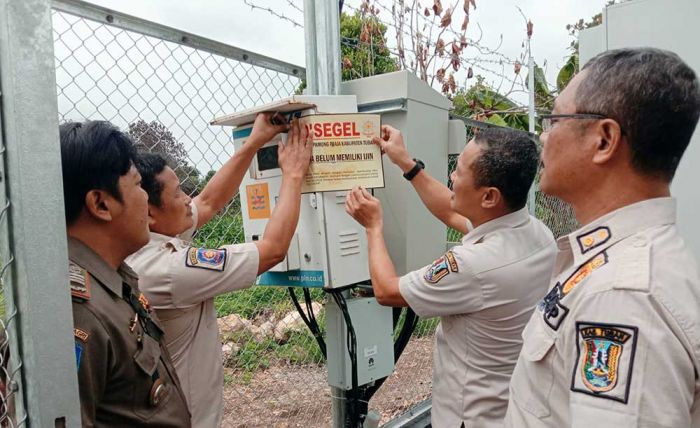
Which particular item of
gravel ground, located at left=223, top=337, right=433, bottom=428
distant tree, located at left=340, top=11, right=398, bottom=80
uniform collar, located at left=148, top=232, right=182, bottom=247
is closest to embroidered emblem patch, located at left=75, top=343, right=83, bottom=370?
uniform collar, located at left=148, top=232, right=182, bottom=247

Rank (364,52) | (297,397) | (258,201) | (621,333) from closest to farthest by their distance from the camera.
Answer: (621,333), (258,201), (297,397), (364,52)

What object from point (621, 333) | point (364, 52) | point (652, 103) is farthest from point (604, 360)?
point (364, 52)

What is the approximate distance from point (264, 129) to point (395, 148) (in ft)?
1.76

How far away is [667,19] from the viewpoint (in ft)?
10.6

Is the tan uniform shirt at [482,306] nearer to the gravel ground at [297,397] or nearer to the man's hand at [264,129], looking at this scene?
the man's hand at [264,129]

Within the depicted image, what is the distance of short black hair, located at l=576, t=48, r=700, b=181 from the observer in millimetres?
1095

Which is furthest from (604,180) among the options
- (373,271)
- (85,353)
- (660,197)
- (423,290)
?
(85,353)

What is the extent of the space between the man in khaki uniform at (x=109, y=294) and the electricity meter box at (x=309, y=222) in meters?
0.67

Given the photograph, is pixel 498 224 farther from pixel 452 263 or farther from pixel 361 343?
pixel 361 343

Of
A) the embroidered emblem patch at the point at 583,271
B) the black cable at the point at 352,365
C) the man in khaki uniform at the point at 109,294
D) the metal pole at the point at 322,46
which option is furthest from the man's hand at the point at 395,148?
the embroidered emblem patch at the point at 583,271

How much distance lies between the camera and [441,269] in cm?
184

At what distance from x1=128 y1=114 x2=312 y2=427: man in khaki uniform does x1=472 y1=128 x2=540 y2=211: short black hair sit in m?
0.64

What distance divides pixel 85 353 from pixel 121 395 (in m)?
0.18

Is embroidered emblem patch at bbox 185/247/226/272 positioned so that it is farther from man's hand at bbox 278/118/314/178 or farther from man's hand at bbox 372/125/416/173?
man's hand at bbox 372/125/416/173
